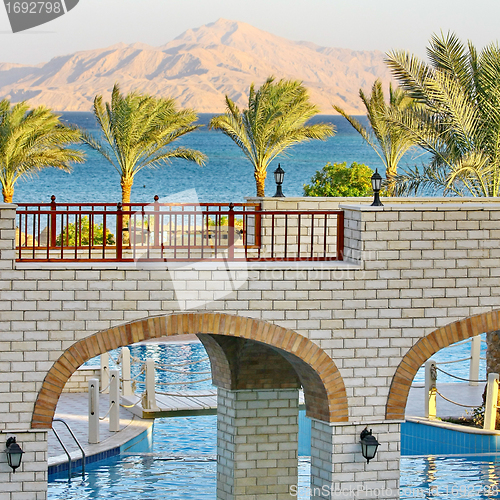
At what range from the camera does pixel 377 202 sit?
32.4 feet

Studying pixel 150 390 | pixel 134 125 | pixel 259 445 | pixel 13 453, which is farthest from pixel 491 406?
pixel 134 125

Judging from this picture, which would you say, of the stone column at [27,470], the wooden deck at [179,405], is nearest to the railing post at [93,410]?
the wooden deck at [179,405]

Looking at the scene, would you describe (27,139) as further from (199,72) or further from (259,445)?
(199,72)

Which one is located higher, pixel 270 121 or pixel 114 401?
pixel 270 121

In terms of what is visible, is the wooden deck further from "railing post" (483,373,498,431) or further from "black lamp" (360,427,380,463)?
"black lamp" (360,427,380,463)

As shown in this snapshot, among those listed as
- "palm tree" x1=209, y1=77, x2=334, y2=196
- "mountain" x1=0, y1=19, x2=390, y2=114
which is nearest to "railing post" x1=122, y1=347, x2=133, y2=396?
"palm tree" x1=209, y1=77, x2=334, y2=196

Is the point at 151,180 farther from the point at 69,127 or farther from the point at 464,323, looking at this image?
the point at 464,323

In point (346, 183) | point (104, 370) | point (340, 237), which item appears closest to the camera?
point (340, 237)

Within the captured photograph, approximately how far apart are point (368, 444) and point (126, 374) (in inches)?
387

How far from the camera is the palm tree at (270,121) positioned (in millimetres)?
24641

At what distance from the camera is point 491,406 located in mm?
16188

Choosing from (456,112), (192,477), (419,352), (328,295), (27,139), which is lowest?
(192,477)

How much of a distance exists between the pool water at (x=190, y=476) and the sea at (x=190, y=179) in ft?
175

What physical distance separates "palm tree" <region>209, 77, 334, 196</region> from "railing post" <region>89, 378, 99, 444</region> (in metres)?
10.6
